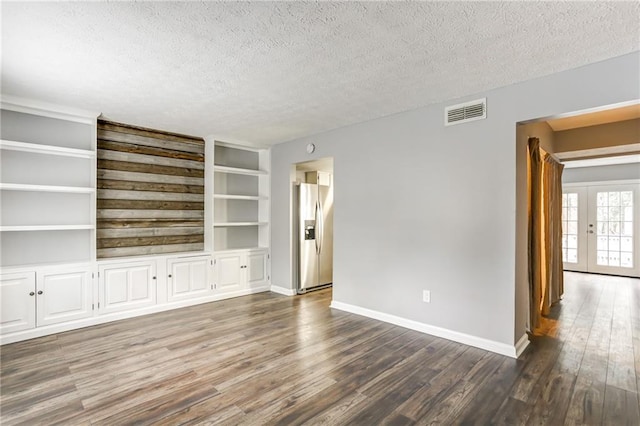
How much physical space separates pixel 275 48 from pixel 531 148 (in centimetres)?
292

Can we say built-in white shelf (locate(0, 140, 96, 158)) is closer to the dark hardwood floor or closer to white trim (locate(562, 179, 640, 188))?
the dark hardwood floor

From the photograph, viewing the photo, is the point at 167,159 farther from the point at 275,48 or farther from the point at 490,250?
the point at 490,250

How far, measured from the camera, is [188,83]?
294 centimetres

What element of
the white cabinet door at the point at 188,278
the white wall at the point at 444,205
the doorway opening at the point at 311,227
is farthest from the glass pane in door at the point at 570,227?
the white cabinet door at the point at 188,278

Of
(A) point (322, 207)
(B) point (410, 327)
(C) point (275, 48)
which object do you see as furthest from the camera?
(A) point (322, 207)

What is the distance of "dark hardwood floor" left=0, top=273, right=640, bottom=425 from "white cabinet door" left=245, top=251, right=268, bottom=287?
143cm

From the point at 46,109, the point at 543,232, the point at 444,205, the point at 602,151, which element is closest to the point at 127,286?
the point at 46,109

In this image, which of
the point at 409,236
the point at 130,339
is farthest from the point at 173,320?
the point at 409,236

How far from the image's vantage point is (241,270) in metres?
5.24

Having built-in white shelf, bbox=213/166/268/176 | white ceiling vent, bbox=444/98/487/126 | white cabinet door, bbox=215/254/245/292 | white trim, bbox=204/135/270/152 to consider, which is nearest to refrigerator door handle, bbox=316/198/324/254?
built-in white shelf, bbox=213/166/268/176

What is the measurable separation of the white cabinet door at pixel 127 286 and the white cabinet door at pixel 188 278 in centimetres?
24

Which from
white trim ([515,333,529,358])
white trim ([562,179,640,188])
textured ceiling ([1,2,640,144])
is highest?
textured ceiling ([1,2,640,144])

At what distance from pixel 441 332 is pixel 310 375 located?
162 cm

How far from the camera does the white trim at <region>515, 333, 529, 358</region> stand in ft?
9.78
